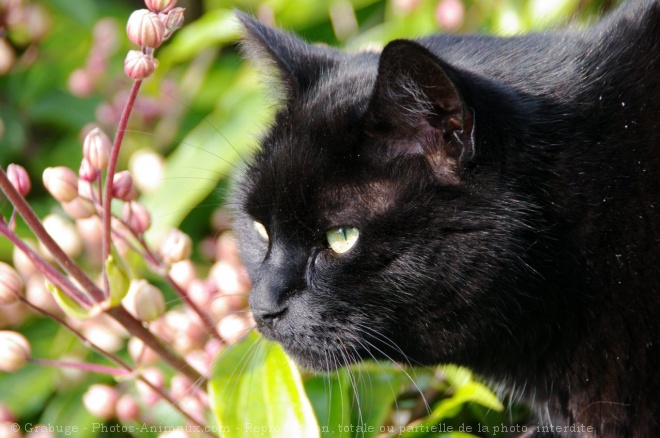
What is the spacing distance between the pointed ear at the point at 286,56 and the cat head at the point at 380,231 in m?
0.06

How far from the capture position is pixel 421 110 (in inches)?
36.4

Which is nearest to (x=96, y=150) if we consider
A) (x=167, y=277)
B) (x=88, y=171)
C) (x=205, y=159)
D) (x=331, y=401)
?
(x=88, y=171)

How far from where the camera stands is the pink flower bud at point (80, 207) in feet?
3.80

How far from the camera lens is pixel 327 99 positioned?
3.57 feet

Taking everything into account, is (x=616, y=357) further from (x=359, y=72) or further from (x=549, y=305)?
(x=359, y=72)

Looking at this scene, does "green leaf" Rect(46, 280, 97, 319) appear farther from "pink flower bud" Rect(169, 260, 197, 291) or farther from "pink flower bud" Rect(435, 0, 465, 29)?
"pink flower bud" Rect(435, 0, 465, 29)

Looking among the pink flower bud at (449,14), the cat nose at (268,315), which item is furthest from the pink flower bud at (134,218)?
the pink flower bud at (449,14)

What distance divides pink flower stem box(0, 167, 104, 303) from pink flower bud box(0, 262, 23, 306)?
0.08m

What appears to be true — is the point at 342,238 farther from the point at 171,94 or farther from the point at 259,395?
the point at 171,94

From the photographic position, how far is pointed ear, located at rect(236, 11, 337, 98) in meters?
1.15

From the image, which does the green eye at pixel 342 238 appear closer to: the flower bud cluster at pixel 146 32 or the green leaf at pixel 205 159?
→ the flower bud cluster at pixel 146 32

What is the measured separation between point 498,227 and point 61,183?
583mm

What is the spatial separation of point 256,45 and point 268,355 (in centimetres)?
47

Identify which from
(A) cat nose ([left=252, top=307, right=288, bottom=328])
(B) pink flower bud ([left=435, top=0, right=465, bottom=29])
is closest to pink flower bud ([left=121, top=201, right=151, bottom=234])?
(A) cat nose ([left=252, top=307, right=288, bottom=328])
